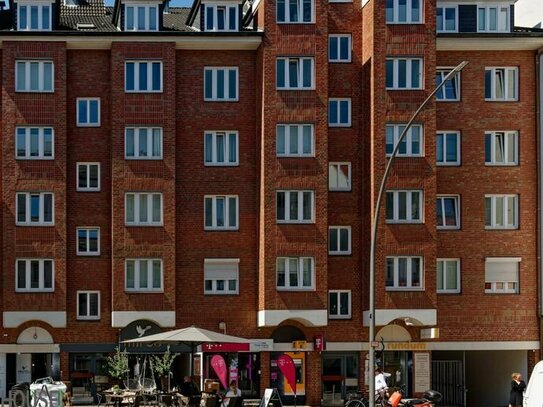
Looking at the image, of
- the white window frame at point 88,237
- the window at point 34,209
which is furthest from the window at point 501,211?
the window at point 34,209

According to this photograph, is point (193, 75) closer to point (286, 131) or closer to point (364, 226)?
point (286, 131)

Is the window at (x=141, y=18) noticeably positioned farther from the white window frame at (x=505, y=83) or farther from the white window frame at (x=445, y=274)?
the white window frame at (x=445, y=274)

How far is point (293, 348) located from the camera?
56.6 metres

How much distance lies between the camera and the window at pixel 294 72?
55844mm

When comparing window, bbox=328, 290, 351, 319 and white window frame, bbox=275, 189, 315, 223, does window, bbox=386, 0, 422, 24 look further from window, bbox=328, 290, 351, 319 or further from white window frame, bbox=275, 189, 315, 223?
window, bbox=328, 290, 351, 319

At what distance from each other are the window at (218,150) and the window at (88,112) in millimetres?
4826

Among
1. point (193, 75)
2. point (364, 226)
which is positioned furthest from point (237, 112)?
point (364, 226)

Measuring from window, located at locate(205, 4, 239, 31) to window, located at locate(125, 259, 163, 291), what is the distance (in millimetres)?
10512

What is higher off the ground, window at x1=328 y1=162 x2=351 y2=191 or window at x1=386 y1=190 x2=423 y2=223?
window at x1=328 y1=162 x2=351 y2=191

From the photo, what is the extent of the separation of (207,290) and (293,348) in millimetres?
4491

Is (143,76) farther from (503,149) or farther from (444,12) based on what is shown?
(503,149)

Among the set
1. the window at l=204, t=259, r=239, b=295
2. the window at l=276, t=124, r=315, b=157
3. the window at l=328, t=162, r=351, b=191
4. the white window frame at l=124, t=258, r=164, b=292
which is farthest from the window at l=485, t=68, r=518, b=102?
the white window frame at l=124, t=258, r=164, b=292

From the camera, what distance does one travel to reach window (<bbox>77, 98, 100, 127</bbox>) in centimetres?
5706

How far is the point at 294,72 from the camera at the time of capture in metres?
56.0
